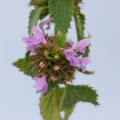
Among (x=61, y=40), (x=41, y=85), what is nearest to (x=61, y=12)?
(x=61, y=40)

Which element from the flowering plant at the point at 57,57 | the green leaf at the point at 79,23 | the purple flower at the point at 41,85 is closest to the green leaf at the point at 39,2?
the flowering plant at the point at 57,57

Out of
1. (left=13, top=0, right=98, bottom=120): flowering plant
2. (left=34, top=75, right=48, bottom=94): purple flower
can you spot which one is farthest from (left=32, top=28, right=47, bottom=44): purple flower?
(left=34, top=75, right=48, bottom=94): purple flower

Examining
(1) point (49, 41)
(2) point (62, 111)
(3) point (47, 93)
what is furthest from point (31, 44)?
(2) point (62, 111)

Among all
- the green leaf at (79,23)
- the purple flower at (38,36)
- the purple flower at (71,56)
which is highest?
the green leaf at (79,23)

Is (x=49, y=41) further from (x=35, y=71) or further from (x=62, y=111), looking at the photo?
(x=62, y=111)

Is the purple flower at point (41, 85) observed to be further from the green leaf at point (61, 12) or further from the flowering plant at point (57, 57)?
the green leaf at point (61, 12)

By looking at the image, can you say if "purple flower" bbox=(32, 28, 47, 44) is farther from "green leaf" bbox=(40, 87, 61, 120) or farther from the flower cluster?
"green leaf" bbox=(40, 87, 61, 120)

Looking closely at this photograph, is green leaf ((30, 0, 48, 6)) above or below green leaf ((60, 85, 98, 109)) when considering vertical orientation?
above
